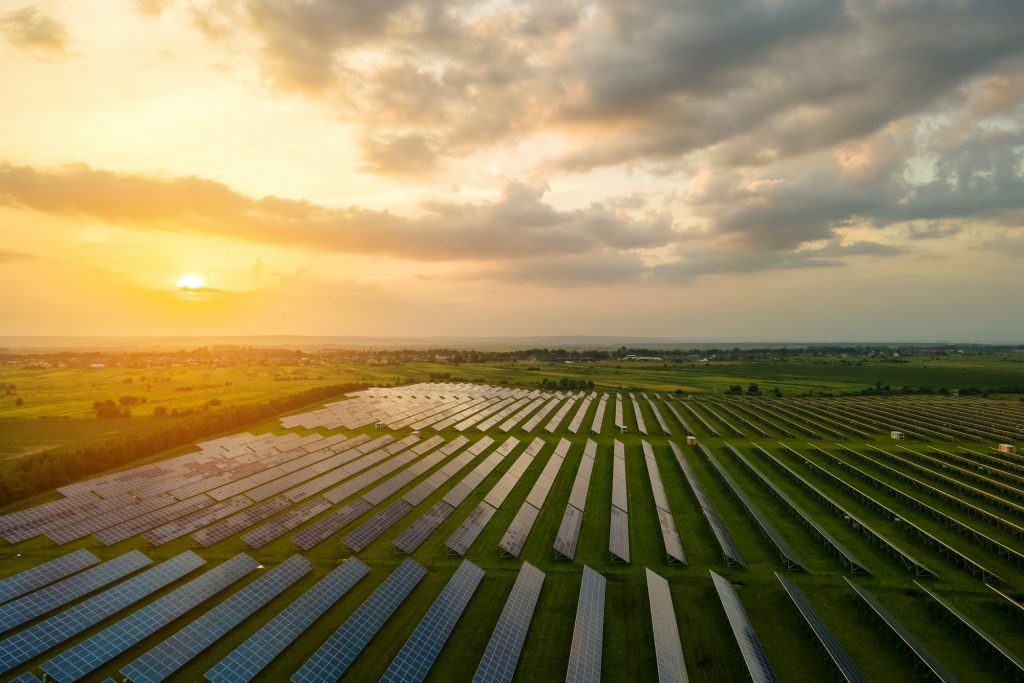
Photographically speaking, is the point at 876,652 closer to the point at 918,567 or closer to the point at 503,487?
the point at 918,567

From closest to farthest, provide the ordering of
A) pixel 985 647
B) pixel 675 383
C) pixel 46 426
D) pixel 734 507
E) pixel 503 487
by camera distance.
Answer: pixel 985 647 < pixel 734 507 < pixel 503 487 < pixel 46 426 < pixel 675 383

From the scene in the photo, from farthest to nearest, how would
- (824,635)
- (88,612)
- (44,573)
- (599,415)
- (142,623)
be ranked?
1. (599,415)
2. (44,573)
3. (88,612)
4. (142,623)
5. (824,635)

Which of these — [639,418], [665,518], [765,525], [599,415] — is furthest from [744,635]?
[599,415]

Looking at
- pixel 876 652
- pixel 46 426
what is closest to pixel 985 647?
pixel 876 652

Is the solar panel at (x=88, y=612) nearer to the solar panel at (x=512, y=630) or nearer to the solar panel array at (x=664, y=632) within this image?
the solar panel at (x=512, y=630)

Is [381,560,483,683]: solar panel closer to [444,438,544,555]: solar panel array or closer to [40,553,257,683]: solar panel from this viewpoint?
[444,438,544,555]: solar panel array

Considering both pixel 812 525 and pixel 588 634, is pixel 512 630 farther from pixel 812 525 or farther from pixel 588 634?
pixel 812 525

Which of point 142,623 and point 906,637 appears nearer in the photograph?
point 906,637
